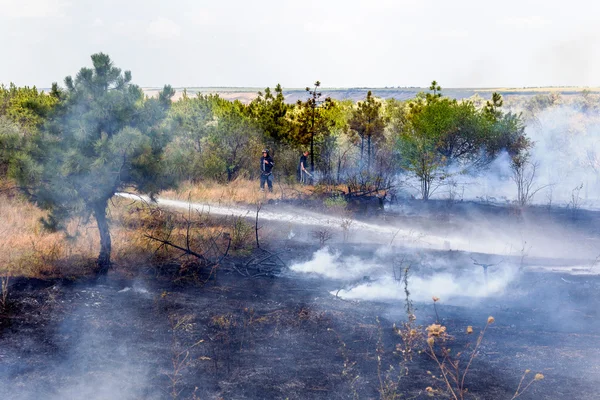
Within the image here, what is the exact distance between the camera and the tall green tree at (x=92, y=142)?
380 inches

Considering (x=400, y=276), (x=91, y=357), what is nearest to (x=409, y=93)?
(x=400, y=276)

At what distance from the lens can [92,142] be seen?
9875 mm

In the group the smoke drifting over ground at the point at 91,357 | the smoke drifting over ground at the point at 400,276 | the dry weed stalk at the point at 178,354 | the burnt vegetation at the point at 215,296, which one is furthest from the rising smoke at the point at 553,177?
the smoke drifting over ground at the point at 91,357

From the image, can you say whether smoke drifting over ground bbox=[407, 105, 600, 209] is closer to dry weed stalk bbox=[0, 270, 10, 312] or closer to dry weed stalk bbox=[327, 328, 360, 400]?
dry weed stalk bbox=[327, 328, 360, 400]

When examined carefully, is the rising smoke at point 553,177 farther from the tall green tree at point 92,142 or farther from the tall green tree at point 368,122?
the tall green tree at point 92,142

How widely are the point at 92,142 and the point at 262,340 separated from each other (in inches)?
188

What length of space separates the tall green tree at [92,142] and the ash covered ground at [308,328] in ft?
5.71

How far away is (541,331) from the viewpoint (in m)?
8.34

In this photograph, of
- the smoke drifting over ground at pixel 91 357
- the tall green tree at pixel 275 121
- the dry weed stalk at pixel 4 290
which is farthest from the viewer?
the tall green tree at pixel 275 121

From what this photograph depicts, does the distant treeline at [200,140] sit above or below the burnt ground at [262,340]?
above

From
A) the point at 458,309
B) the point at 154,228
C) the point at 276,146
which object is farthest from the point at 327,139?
the point at 458,309

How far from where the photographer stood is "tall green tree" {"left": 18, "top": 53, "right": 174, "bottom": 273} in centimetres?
965

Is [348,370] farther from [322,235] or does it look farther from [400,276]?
[322,235]

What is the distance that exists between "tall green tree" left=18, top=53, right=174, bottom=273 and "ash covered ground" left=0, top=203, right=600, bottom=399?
174 cm
